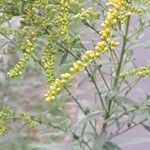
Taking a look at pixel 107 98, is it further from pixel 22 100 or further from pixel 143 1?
pixel 22 100

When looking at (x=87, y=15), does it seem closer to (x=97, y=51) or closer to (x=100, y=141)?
(x=97, y=51)

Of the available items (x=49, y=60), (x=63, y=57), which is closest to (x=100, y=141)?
(x=63, y=57)

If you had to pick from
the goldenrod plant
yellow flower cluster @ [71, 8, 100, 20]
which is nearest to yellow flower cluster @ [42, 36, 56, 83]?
the goldenrod plant

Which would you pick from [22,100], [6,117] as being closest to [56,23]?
[6,117]

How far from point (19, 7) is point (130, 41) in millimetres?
594

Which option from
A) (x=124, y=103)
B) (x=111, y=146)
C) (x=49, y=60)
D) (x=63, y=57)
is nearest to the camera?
(x=49, y=60)

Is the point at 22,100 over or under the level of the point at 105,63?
under

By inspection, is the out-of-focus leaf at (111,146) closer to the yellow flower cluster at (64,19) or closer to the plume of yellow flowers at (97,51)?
the yellow flower cluster at (64,19)

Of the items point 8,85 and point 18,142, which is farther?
point 8,85

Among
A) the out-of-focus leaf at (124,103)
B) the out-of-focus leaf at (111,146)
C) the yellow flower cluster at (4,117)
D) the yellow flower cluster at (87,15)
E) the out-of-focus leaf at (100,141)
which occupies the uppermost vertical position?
the yellow flower cluster at (87,15)

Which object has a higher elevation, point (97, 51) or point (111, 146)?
point (97, 51)

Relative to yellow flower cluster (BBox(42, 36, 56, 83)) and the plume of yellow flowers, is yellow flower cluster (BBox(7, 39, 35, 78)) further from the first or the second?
the plume of yellow flowers

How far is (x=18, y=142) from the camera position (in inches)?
198

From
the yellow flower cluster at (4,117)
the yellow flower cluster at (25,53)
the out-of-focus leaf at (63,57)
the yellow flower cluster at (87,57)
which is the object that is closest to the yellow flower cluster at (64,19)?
the yellow flower cluster at (25,53)
